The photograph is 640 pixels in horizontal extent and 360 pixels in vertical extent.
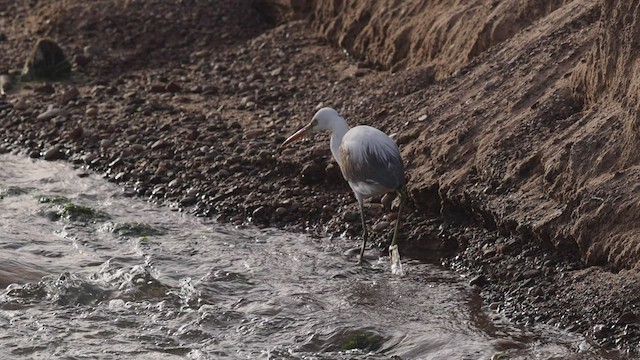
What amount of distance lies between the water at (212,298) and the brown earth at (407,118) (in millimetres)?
295

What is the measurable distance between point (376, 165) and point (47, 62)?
21.0ft

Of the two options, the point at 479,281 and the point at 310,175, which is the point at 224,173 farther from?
the point at 479,281

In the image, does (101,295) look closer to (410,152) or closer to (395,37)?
(410,152)

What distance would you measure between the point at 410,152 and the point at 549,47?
1.42 meters

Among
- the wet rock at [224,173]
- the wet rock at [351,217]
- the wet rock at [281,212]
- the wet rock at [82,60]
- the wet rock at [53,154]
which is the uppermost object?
the wet rock at [82,60]

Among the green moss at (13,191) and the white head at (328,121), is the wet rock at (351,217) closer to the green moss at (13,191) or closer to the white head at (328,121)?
the white head at (328,121)

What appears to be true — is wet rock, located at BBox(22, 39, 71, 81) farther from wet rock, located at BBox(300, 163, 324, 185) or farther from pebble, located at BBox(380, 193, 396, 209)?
pebble, located at BBox(380, 193, 396, 209)

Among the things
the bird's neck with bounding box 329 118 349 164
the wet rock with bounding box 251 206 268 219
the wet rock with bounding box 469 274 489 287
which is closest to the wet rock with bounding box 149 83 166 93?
the wet rock with bounding box 251 206 268 219

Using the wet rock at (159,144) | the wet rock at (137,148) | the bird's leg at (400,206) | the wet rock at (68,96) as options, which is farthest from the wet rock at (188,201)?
the wet rock at (68,96)

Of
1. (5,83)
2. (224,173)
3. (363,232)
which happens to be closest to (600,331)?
(363,232)

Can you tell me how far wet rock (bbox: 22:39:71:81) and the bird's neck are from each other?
5.24 meters

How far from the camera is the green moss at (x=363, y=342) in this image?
783 cm

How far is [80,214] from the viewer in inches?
422

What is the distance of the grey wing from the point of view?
9.15 meters
